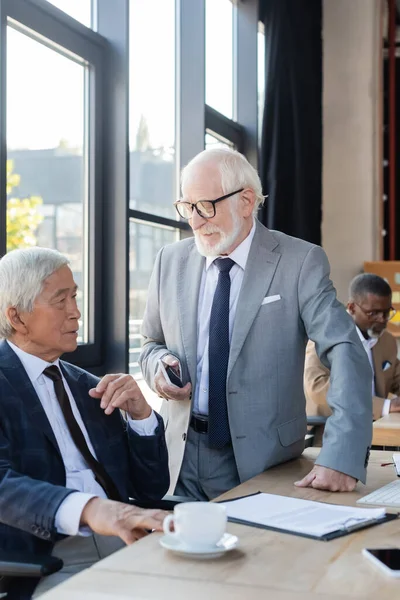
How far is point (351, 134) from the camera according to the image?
6.96 meters

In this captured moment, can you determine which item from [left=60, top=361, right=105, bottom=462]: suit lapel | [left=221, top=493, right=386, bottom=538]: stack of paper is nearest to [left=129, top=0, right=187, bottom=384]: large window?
[left=60, top=361, right=105, bottom=462]: suit lapel

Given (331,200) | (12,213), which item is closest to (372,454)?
(12,213)

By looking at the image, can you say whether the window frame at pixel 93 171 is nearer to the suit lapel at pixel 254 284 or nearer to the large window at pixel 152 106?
the large window at pixel 152 106

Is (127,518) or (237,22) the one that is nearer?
(127,518)

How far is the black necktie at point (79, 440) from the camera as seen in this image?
2.01 metres

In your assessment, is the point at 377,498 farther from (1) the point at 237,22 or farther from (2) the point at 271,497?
(1) the point at 237,22

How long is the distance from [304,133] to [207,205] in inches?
168

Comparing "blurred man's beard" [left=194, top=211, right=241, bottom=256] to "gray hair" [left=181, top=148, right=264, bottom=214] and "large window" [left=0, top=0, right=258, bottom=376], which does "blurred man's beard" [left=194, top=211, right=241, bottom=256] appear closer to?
"gray hair" [left=181, top=148, right=264, bottom=214]

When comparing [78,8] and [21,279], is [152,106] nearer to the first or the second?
[78,8]

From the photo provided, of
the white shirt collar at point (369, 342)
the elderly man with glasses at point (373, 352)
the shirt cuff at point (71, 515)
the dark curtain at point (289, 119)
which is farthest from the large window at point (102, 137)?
the shirt cuff at point (71, 515)

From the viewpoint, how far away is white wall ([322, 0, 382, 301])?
22.6 feet

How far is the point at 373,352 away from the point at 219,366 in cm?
219

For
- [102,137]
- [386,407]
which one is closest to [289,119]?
[102,137]

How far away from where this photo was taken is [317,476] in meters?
1.90
